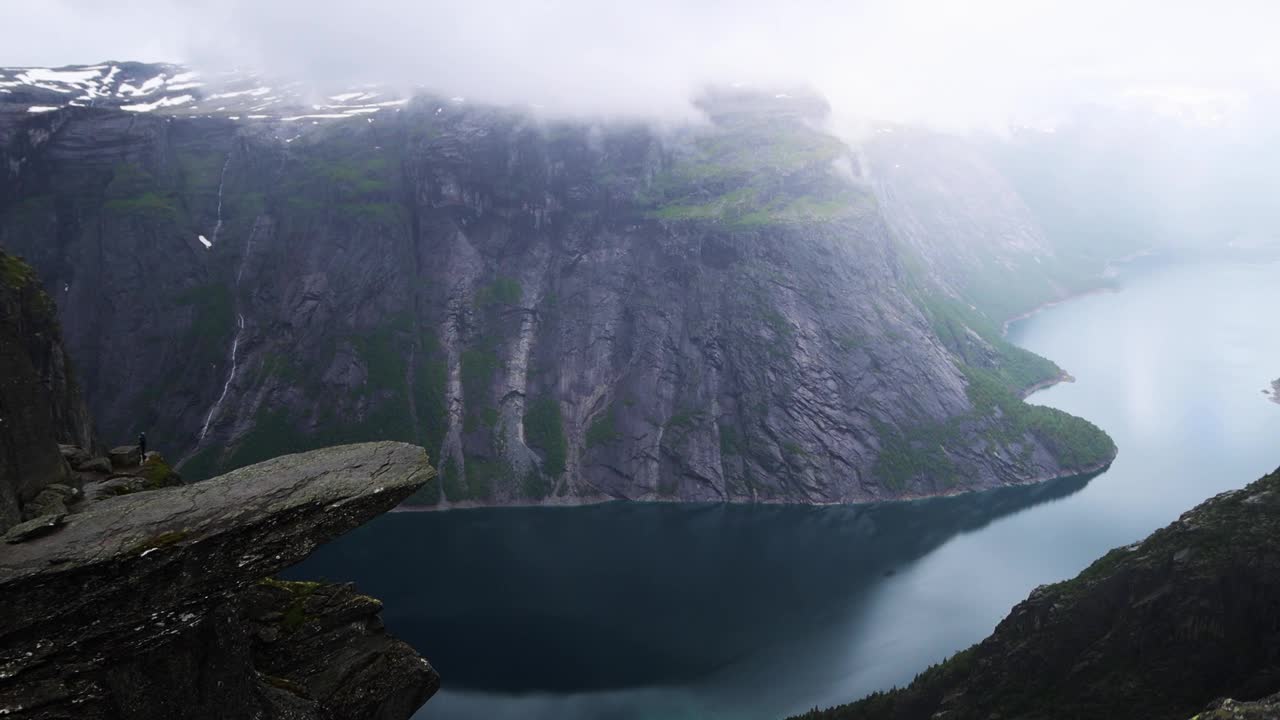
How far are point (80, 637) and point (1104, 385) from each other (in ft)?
660

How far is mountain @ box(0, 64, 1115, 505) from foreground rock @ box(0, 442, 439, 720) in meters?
120

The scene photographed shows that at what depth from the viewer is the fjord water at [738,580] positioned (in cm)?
6888

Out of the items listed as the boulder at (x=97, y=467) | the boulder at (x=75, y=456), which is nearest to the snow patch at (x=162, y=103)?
the boulder at (x=75, y=456)

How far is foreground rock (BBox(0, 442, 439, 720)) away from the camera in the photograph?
10602mm

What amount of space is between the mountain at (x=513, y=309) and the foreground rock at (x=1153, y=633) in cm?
9104

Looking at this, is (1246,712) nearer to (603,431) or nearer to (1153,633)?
(1153,633)

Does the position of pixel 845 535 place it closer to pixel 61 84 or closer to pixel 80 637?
pixel 80 637

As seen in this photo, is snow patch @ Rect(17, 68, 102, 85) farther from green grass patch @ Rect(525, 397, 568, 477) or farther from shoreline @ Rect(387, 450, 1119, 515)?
shoreline @ Rect(387, 450, 1119, 515)

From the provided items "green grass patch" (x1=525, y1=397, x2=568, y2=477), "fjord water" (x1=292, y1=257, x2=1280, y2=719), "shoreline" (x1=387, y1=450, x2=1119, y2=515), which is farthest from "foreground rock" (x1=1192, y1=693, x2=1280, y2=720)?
"green grass patch" (x1=525, y1=397, x2=568, y2=477)

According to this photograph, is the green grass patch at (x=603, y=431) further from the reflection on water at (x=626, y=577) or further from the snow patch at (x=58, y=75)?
the snow patch at (x=58, y=75)

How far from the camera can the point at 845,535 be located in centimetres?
10994

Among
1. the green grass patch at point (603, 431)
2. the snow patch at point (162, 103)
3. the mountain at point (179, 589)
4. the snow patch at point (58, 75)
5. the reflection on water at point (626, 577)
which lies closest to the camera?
the mountain at point (179, 589)

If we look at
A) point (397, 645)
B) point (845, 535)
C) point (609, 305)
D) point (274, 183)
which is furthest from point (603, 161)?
point (397, 645)

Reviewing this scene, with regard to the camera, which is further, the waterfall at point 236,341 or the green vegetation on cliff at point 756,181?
the green vegetation on cliff at point 756,181
